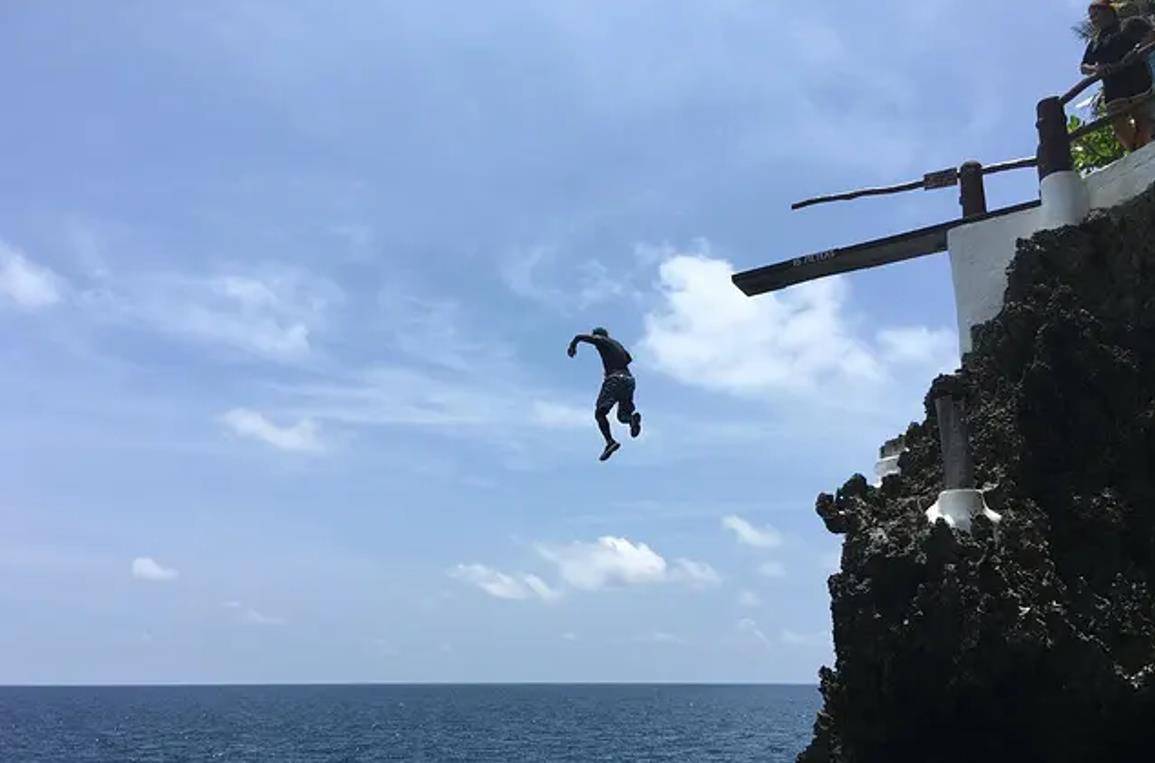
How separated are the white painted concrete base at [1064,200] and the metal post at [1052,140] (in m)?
0.12

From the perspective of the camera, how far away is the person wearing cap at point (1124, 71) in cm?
1252

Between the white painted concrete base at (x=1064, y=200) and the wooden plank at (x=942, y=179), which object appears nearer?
the white painted concrete base at (x=1064, y=200)

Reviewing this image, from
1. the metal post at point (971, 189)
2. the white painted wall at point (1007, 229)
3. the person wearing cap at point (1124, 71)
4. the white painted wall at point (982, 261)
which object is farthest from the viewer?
the metal post at point (971, 189)

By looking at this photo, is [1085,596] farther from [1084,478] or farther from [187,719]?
[187,719]

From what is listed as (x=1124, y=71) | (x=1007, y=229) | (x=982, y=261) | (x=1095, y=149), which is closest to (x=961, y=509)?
(x=982, y=261)

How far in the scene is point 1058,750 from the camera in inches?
415

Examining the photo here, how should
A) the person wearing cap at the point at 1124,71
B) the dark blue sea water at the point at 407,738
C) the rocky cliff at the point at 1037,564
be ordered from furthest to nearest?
the dark blue sea water at the point at 407,738 < the person wearing cap at the point at 1124,71 < the rocky cliff at the point at 1037,564

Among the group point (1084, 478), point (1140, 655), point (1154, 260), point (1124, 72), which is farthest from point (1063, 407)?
point (1124, 72)

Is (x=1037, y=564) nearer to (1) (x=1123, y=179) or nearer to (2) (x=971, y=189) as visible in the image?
(1) (x=1123, y=179)

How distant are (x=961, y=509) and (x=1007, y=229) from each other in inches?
142

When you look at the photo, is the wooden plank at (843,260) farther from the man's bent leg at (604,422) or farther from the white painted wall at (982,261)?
the man's bent leg at (604,422)

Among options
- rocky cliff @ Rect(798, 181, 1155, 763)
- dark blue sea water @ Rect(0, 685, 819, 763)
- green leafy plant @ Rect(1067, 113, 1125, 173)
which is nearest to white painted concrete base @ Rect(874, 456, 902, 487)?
rocky cliff @ Rect(798, 181, 1155, 763)

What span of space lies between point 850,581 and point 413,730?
88.3 metres

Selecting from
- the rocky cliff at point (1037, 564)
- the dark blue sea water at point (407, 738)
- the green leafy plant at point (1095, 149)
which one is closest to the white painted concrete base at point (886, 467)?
the rocky cliff at point (1037, 564)
